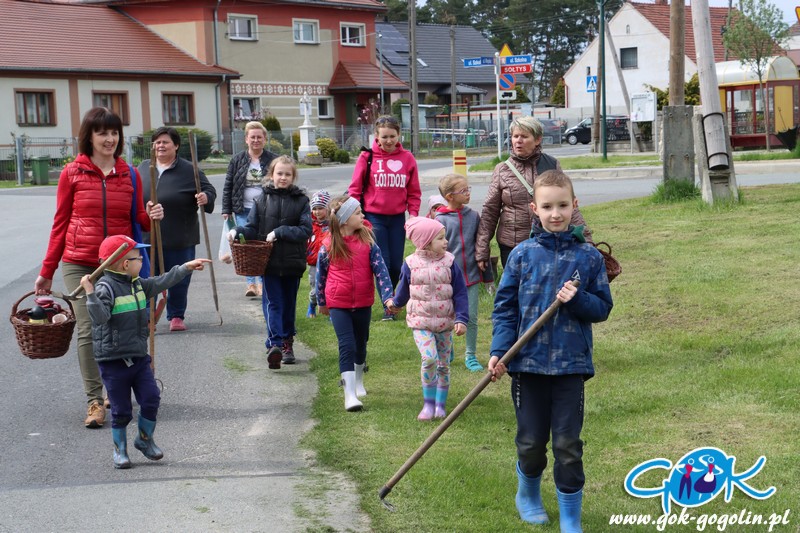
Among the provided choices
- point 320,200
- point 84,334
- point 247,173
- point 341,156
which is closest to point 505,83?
point 341,156

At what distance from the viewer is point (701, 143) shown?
591 inches

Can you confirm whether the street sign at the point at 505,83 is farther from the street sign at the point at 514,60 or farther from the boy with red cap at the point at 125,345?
the boy with red cap at the point at 125,345

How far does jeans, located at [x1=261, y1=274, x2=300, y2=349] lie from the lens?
8.55 m

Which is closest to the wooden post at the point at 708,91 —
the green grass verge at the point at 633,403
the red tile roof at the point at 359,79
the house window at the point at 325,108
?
the green grass verge at the point at 633,403

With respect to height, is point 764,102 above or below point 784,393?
above

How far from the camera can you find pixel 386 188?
9.71 m

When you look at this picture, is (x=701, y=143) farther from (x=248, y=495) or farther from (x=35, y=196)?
(x=35, y=196)

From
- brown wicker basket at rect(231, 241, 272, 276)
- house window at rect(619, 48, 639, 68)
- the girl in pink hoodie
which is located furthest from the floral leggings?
house window at rect(619, 48, 639, 68)

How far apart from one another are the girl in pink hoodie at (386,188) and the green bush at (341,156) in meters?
35.8

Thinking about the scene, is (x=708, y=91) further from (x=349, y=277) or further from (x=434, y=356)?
(x=434, y=356)

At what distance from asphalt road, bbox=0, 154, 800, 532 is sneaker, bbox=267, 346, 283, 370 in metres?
0.09

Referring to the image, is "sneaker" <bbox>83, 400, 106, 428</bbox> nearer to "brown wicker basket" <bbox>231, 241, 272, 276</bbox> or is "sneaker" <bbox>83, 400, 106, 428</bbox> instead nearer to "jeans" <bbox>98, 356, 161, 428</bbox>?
"jeans" <bbox>98, 356, 161, 428</bbox>

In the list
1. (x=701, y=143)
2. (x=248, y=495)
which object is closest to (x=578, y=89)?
(x=701, y=143)

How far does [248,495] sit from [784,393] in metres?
3.34
